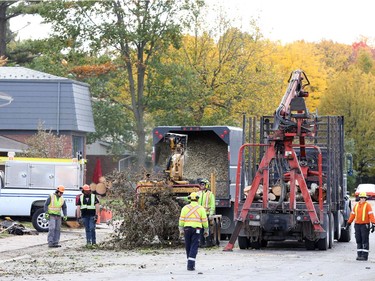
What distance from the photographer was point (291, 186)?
2494 cm

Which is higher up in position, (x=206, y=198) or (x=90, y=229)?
(x=206, y=198)

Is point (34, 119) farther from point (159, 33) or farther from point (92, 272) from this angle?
point (92, 272)

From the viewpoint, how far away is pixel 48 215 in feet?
88.5

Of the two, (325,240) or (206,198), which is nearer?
(325,240)

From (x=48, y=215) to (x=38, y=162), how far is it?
642 cm

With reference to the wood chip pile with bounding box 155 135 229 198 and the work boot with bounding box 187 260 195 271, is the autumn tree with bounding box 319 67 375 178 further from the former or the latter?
the work boot with bounding box 187 260 195 271

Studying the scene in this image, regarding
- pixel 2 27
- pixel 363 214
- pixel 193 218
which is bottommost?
pixel 193 218

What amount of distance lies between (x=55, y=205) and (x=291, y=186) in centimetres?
645

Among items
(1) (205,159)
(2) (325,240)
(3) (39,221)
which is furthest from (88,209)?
(2) (325,240)

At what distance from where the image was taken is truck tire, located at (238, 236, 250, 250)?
25.6 m

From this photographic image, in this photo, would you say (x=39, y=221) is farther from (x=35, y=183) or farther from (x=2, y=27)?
(x=2, y=27)

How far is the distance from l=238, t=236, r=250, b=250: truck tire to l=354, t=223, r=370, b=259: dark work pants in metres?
3.64

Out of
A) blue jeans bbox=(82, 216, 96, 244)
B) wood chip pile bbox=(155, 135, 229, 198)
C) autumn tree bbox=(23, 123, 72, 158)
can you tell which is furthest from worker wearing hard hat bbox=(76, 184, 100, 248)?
autumn tree bbox=(23, 123, 72, 158)

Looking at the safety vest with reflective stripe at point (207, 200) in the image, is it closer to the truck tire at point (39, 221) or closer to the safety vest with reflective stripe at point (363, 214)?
the safety vest with reflective stripe at point (363, 214)
